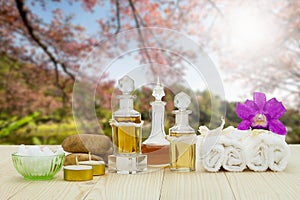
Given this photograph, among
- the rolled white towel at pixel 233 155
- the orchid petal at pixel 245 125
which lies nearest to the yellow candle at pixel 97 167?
the rolled white towel at pixel 233 155

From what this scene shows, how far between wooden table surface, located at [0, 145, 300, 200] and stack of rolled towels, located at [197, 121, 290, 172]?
0.03 m

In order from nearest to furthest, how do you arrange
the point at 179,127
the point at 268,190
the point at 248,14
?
1. the point at 268,190
2. the point at 179,127
3. the point at 248,14

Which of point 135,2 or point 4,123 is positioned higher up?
point 135,2

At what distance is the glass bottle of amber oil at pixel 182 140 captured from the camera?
1442 millimetres

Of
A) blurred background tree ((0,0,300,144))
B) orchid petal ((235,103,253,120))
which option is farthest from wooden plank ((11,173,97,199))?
blurred background tree ((0,0,300,144))

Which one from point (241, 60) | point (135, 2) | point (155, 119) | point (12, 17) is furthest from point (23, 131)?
point (155, 119)

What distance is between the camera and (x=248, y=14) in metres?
4.60

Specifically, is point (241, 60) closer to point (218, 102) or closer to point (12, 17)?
point (12, 17)

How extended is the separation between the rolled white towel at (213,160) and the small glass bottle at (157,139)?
0.42 ft

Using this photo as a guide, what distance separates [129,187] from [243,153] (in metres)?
0.43

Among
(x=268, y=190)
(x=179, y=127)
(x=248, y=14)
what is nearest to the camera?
(x=268, y=190)

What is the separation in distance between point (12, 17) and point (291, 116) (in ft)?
9.77

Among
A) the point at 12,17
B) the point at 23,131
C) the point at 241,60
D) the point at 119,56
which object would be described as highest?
the point at 12,17

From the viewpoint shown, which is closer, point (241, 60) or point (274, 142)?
point (274, 142)
